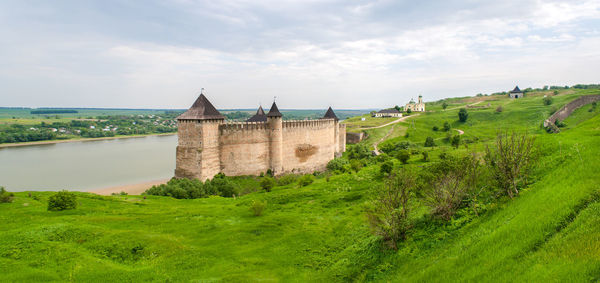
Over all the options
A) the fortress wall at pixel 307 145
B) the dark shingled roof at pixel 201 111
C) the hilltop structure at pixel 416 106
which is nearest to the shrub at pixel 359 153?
the fortress wall at pixel 307 145

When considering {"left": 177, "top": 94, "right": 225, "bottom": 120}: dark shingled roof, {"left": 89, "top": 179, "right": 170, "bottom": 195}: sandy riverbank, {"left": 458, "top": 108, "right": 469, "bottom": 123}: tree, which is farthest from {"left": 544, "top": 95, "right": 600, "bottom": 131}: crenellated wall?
{"left": 89, "top": 179, "right": 170, "bottom": 195}: sandy riverbank

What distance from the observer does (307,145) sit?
116 ft

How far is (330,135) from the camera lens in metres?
A: 40.0

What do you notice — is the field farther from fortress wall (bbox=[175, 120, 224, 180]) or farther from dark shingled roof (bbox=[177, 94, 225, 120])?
dark shingled roof (bbox=[177, 94, 225, 120])

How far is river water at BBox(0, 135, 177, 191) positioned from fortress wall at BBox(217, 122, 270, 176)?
13486 millimetres

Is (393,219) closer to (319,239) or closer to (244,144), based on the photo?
(319,239)

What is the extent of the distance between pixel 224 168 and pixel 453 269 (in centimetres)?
2388

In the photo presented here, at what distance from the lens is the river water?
33.5 m

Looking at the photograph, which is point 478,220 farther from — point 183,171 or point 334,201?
point 183,171

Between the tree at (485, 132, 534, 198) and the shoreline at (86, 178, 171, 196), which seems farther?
the shoreline at (86, 178, 171, 196)

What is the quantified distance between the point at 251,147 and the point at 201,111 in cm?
577

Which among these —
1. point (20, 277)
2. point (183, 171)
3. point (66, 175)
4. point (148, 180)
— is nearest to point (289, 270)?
point (20, 277)

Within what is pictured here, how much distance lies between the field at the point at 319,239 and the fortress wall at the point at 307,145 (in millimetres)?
15019

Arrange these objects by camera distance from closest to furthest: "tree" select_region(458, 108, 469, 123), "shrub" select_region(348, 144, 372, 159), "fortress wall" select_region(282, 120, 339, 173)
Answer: "fortress wall" select_region(282, 120, 339, 173)
"shrub" select_region(348, 144, 372, 159)
"tree" select_region(458, 108, 469, 123)
